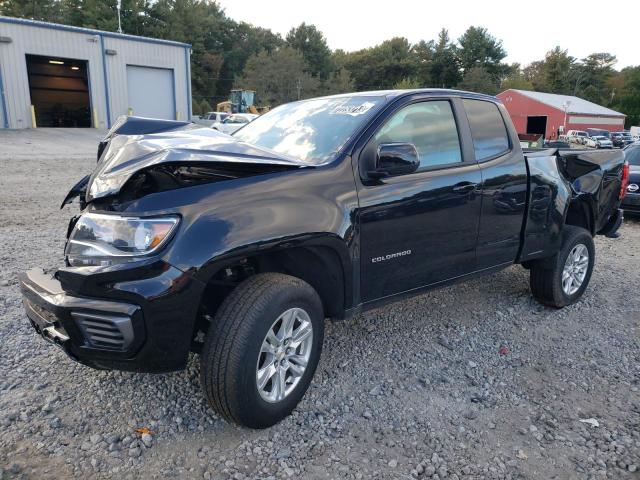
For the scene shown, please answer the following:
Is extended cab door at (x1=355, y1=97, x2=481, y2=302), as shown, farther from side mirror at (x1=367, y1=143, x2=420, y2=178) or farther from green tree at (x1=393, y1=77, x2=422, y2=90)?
green tree at (x1=393, y1=77, x2=422, y2=90)

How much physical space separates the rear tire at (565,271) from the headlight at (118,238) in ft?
11.9

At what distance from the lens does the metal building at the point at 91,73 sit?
982 inches

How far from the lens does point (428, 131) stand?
3635 millimetres

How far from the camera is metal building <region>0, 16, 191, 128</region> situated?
982 inches

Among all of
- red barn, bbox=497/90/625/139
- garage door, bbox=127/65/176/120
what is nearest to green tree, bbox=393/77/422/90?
red barn, bbox=497/90/625/139

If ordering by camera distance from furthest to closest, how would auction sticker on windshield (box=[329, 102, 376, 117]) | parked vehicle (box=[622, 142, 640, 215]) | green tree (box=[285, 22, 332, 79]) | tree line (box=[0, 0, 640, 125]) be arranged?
green tree (box=[285, 22, 332, 79]) → tree line (box=[0, 0, 640, 125]) → parked vehicle (box=[622, 142, 640, 215]) → auction sticker on windshield (box=[329, 102, 376, 117])

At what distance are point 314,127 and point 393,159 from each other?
2.56 feet

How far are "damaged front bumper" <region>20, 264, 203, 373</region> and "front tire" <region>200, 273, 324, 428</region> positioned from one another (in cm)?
18

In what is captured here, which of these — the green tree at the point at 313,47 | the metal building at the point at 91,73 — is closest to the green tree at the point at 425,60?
the green tree at the point at 313,47

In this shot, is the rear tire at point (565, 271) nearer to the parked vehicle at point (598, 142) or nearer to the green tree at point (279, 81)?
the parked vehicle at point (598, 142)

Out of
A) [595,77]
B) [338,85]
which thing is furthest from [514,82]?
[338,85]

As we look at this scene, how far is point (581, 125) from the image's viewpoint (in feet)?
180

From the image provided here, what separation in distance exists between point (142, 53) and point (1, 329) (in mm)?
28678

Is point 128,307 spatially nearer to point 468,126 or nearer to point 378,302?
point 378,302
